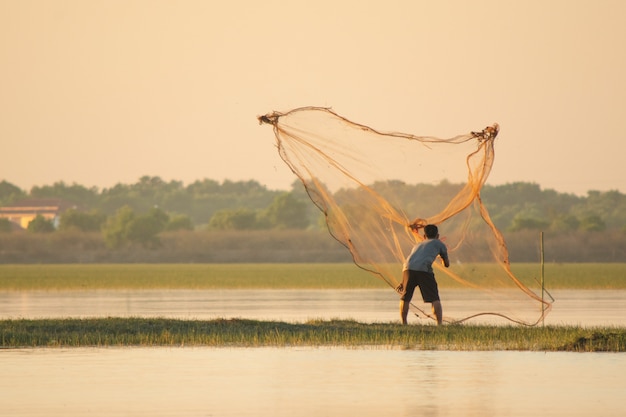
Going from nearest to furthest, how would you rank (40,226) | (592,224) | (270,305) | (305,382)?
(305,382), (270,305), (592,224), (40,226)

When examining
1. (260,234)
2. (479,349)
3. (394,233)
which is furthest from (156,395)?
(260,234)

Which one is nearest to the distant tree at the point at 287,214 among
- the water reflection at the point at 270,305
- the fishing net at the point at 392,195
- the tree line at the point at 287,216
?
the tree line at the point at 287,216

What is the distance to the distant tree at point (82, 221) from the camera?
151 meters

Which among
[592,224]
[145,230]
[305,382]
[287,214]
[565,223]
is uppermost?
[287,214]

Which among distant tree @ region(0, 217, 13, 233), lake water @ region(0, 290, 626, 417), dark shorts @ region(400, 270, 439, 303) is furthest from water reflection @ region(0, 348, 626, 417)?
distant tree @ region(0, 217, 13, 233)

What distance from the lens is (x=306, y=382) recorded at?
15008 millimetres

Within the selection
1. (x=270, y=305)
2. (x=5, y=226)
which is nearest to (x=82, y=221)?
(x=5, y=226)

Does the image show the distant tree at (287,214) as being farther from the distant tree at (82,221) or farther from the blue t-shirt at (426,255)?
the blue t-shirt at (426,255)

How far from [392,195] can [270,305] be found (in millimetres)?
10781

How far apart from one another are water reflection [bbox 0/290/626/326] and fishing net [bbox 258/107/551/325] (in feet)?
7.09

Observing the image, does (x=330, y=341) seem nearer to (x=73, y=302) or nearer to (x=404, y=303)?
(x=404, y=303)

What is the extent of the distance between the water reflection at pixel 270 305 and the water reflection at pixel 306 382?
24.9ft

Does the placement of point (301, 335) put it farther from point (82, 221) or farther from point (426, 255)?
point (82, 221)

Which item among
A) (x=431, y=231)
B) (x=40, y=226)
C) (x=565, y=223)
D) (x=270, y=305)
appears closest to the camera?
(x=431, y=231)
